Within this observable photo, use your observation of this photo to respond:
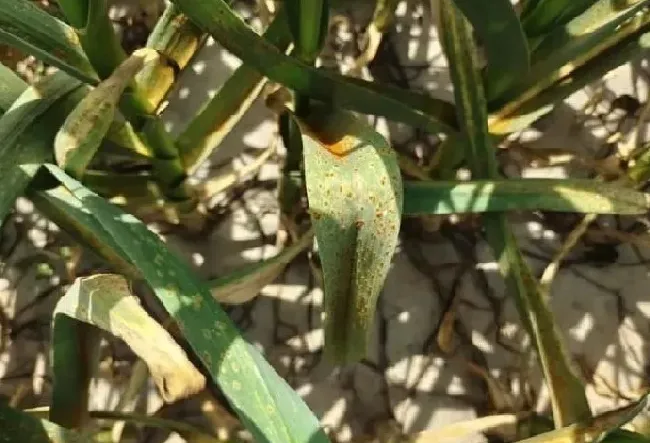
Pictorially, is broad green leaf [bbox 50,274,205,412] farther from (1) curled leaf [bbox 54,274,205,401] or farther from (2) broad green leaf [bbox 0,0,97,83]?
(2) broad green leaf [bbox 0,0,97,83]

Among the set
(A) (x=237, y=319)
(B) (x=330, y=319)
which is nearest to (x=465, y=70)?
(B) (x=330, y=319)

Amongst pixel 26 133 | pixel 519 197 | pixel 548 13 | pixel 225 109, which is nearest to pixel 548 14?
pixel 548 13

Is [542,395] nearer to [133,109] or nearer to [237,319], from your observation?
[237,319]

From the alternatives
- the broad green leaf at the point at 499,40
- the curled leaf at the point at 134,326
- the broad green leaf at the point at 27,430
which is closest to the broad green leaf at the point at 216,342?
the curled leaf at the point at 134,326

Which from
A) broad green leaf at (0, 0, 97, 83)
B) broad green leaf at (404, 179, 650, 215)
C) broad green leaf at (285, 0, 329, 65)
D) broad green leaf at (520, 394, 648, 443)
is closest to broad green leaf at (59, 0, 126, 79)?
broad green leaf at (0, 0, 97, 83)

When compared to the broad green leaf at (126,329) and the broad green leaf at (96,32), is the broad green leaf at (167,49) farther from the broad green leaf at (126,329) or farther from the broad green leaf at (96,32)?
the broad green leaf at (126,329)

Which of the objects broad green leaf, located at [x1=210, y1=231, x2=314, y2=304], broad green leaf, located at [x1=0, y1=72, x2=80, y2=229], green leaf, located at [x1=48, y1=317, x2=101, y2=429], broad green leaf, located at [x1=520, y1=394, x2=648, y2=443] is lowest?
broad green leaf, located at [x1=520, y1=394, x2=648, y2=443]
